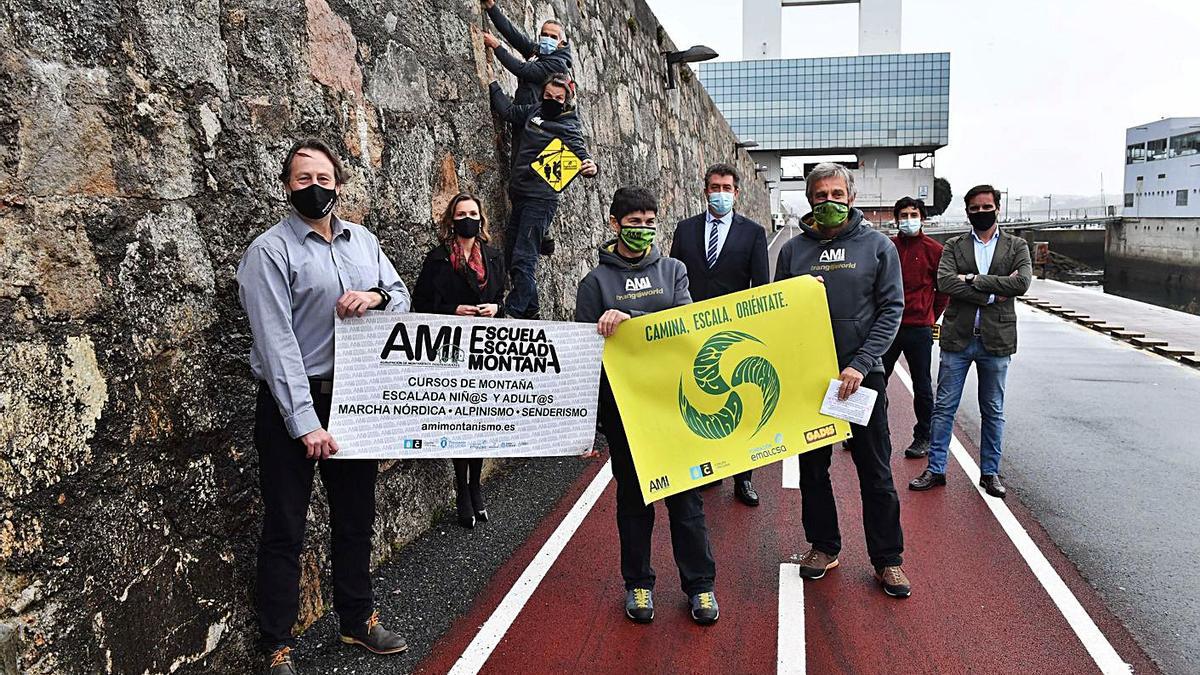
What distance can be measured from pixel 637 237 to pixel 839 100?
8349cm

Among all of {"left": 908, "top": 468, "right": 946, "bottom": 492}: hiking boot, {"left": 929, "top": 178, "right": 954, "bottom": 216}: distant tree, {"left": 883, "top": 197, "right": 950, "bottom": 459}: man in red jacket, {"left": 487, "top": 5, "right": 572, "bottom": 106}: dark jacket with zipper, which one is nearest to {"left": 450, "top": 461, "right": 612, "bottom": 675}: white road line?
{"left": 908, "top": 468, "right": 946, "bottom": 492}: hiking boot

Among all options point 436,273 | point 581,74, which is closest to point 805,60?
point 581,74

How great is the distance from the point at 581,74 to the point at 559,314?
116 inches

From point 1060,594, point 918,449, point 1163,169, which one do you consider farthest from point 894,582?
point 1163,169

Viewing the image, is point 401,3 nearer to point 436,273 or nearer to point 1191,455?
point 436,273

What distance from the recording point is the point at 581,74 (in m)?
8.66

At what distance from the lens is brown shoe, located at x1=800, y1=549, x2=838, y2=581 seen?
4141 mm

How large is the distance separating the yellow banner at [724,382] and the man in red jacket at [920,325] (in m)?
2.62

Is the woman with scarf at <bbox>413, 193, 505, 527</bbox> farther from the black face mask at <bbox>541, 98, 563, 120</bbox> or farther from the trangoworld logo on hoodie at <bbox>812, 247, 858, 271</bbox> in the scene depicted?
the trangoworld logo on hoodie at <bbox>812, 247, 858, 271</bbox>

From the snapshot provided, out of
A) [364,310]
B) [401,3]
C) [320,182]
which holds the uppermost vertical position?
[401,3]

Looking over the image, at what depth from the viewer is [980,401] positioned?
18.2ft

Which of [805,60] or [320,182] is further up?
[805,60]

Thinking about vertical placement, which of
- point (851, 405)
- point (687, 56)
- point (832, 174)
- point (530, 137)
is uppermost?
point (687, 56)

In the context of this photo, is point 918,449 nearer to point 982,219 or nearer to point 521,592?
point 982,219
